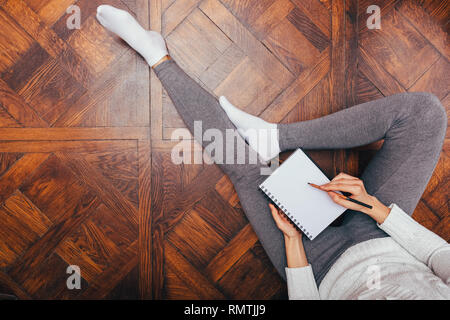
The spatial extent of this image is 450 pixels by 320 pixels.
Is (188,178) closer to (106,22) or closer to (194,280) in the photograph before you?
(194,280)

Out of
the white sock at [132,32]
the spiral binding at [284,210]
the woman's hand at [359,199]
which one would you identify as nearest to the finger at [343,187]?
the woman's hand at [359,199]

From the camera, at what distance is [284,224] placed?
646mm

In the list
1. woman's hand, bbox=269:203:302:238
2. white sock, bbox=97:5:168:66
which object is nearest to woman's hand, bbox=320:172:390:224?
woman's hand, bbox=269:203:302:238

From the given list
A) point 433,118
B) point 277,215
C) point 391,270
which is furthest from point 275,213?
point 433,118

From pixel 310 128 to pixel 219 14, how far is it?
0.40 meters

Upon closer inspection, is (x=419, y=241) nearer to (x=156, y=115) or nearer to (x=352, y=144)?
(x=352, y=144)

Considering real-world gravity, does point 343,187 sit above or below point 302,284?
above

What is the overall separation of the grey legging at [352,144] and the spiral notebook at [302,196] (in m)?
0.03

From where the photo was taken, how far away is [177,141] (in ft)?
2.47

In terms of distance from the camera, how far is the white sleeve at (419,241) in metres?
0.52

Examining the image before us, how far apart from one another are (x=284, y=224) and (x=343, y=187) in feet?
0.51

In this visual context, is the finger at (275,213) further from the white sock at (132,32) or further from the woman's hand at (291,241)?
the white sock at (132,32)

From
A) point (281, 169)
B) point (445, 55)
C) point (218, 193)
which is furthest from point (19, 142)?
point (445, 55)

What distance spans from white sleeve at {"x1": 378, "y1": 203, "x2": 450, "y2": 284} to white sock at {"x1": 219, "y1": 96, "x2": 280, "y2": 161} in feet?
0.95
